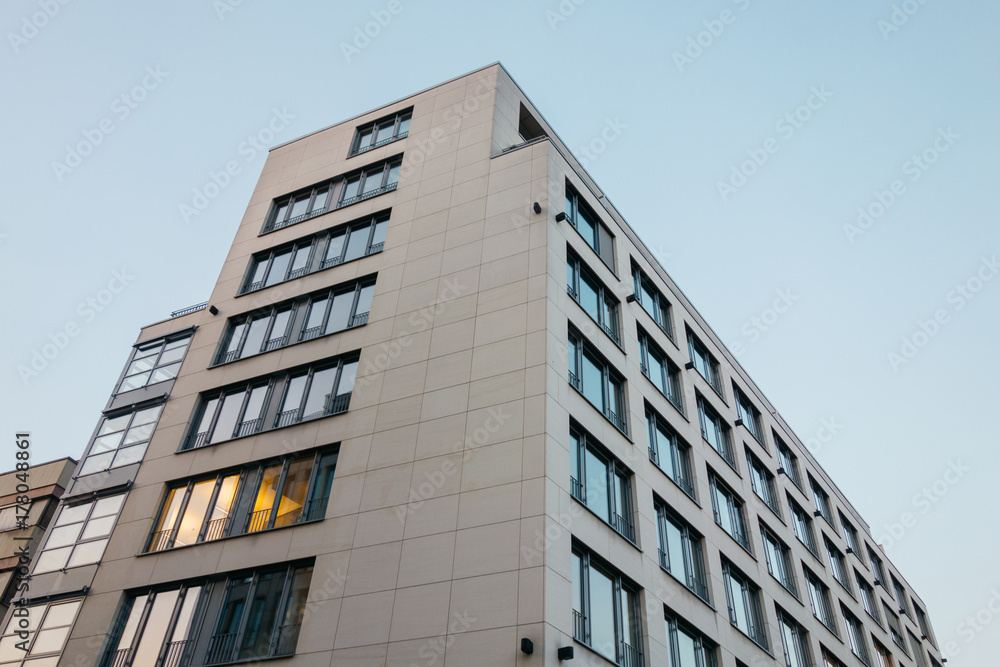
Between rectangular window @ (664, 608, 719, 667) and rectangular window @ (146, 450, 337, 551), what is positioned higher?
rectangular window @ (146, 450, 337, 551)

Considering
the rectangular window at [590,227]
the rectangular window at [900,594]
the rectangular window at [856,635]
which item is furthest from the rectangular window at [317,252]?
the rectangular window at [900,594]

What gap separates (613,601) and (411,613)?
631 cm

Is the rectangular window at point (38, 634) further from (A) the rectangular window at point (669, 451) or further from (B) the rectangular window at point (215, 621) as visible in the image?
(A) the rectangular window at point (669, 451)

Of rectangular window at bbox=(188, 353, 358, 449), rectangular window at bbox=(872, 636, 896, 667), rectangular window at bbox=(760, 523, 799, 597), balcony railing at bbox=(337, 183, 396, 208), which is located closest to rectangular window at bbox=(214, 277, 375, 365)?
rectangular window at bbox=(188, 353, 358, 449)

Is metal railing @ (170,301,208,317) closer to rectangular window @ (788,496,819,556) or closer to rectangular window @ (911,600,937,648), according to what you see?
rectangular window @ (788,496,819,556)

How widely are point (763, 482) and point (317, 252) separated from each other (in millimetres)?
26590

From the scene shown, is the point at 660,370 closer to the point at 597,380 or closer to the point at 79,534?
the point at 597,380

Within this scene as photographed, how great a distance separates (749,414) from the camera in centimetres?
4494

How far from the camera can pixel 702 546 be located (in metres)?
30.2

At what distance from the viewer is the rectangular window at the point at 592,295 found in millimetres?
29969

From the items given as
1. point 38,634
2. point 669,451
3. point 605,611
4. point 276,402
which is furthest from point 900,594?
point 38,634

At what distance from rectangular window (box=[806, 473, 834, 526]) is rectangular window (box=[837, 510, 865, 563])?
1.98 meters

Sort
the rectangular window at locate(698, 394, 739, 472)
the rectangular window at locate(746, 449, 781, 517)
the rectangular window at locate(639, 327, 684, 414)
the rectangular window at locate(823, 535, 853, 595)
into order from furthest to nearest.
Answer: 1. the rectangular window at locate(823, 535, 853, 595)
2. the rectangular window at locate(746, 449, 781, 517)
3. the rectangular window at locate(698, 394, 739, 472)
4. the rectangular window at locate(639, 327, 684, 414)

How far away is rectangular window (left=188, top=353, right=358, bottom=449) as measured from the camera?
28281mm
